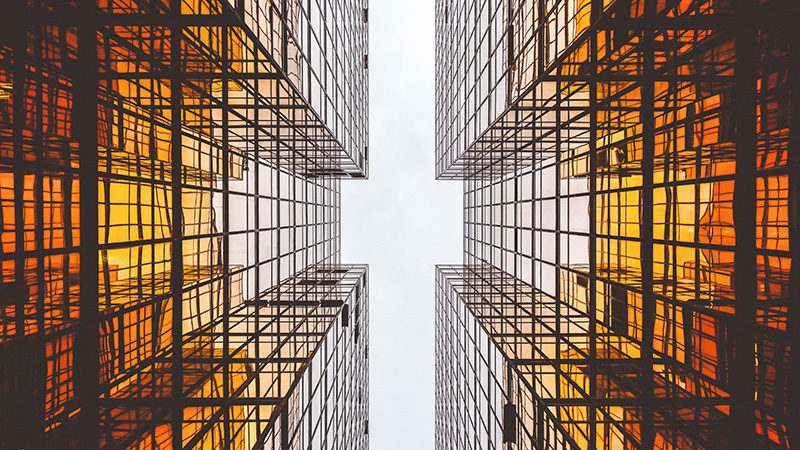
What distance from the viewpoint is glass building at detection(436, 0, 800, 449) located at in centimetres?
881

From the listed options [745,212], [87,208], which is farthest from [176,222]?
[745,212]

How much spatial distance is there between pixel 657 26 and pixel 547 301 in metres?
13.9

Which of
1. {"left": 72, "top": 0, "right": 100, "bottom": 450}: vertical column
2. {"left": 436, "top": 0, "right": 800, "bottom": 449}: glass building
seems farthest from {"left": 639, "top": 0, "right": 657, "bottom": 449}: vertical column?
{"left": 72, "top": 0, "right": 100, "bottom": 450}: vertical column

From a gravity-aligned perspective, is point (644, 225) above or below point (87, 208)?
below

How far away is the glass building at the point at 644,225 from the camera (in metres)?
8.81

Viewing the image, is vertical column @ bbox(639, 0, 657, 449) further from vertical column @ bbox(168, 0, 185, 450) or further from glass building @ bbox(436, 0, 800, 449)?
vertical column @ bbox(168, 0, 185, 450)

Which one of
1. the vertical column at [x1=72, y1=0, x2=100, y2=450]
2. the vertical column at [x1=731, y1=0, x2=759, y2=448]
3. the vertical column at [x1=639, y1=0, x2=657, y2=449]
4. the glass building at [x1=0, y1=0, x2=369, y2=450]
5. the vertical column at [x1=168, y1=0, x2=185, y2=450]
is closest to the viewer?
the glass building at [x1=0, y1=0, x2=369, y2=450]

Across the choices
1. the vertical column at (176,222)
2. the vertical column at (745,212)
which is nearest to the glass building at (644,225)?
the vertical column at (745,212)

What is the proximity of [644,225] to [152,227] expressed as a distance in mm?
15856

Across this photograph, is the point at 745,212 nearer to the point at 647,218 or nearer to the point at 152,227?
the point at 647,218

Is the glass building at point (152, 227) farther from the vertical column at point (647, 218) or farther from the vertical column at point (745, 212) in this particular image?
the vertical column at point (745, 212)

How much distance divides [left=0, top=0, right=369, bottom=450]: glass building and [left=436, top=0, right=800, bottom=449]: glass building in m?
10.4

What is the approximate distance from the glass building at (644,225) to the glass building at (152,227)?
1043cm

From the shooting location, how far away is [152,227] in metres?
12.1
